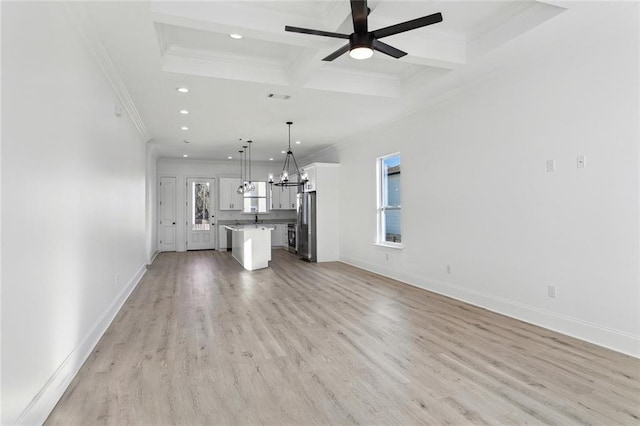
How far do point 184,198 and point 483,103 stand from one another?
908 centimetres

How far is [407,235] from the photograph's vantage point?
19.5 ft

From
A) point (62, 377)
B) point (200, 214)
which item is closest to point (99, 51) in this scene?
point (62, 377)

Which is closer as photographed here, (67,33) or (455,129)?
(67,33)

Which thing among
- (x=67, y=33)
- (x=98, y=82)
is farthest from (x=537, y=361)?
(x=98, y=82)

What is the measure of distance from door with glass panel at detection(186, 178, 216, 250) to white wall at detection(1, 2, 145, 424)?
742 centimetres

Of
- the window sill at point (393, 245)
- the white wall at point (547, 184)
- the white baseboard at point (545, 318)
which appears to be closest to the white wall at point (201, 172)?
the window sill at point (393, 245)

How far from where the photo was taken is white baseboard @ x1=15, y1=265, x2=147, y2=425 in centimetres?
197

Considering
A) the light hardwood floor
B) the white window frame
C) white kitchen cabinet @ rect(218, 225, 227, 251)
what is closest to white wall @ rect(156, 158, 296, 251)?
white kitchen cabinet @ rect(218, 225, 227, 251)

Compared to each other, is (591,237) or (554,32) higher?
(554,32)

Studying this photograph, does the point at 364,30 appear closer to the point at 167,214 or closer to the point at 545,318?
the point at 545,318

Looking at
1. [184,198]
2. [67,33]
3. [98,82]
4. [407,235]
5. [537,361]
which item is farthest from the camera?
[184,198]

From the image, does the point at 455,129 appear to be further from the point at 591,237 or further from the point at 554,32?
the point at 591,237

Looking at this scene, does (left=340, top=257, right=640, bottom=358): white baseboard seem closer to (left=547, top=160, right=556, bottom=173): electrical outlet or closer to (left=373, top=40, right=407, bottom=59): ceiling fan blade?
(left=547, top=160, right=556, bottom=173): electrical outlet

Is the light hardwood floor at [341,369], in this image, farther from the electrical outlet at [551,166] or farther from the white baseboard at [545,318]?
the electrical outlet at [551,166]
